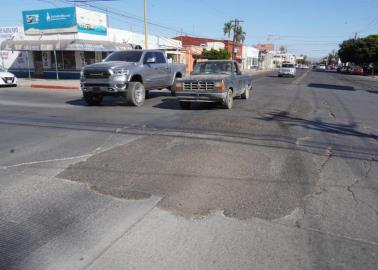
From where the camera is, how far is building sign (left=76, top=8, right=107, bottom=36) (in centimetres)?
2939

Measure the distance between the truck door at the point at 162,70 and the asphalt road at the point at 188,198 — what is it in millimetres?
6281

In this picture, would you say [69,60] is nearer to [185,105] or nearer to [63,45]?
[63,45]

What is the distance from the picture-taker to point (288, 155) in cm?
650

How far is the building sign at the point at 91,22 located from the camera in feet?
96.4

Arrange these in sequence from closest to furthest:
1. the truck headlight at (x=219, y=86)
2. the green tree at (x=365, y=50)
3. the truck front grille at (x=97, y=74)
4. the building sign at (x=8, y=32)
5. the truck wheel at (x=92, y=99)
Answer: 1. the truck headlight at (x=219, y=86)
2. the truck front grille at (x=97, y=74)
3. the truck wheel at (x=92, y=99)
4. the building sign at (x=8, y=32)
5. the green tree at (x=365, y=50)

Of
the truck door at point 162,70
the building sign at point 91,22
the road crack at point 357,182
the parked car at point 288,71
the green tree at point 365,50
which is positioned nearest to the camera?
the road crack at point 357,182

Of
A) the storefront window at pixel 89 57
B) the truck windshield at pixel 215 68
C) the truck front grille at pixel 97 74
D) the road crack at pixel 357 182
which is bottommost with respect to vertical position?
the road crack at pixel 357 182

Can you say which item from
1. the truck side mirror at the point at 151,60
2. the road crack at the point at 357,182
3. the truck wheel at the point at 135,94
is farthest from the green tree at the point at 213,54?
the road crack at the point at 357,182

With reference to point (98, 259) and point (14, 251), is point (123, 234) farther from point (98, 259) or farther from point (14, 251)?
point (14, 251)

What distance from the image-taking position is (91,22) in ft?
101

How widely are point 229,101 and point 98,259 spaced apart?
9.57 meters

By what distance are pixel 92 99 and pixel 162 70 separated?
3250 mm

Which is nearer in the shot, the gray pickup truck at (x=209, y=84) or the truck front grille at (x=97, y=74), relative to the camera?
the gray pickup truck at (x=209, y=84)

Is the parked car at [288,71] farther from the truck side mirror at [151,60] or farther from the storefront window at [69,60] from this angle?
the truck side mirror at [151,60]
